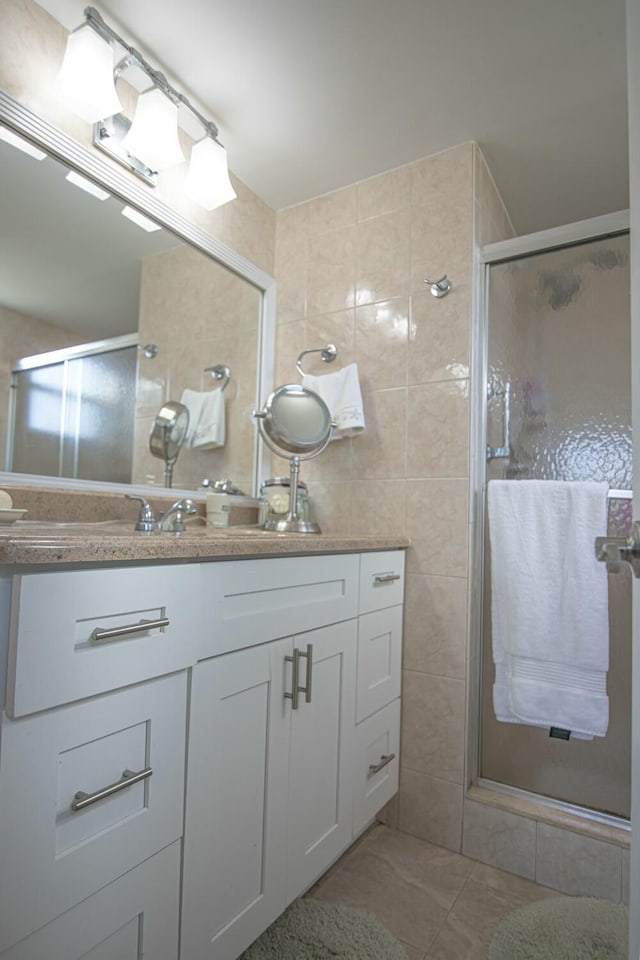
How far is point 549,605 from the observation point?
55.5 inches

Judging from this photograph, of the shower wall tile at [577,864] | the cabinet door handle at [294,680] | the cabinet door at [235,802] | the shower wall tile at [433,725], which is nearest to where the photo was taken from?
the cabinet door at [235,802]

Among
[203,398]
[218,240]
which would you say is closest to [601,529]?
[203,398]

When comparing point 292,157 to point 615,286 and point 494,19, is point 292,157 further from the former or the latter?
point 615,286

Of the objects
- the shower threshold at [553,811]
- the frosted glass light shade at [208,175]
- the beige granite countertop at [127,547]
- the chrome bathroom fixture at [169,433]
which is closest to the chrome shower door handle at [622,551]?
the beige granite countertop at [127,547]

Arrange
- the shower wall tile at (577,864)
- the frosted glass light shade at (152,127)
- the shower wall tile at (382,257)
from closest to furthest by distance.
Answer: the shower wall tile at (577,864)
the frosted glass light shade at (152,127)
the shower wall tile at (382,257)

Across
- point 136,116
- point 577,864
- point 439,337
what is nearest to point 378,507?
point 439,337

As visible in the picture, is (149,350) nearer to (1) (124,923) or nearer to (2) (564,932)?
(1) (124,923)

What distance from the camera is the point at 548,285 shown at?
1.55 m

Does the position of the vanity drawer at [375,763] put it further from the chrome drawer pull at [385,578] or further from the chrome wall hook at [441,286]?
the chrome wall hook at [441,286]

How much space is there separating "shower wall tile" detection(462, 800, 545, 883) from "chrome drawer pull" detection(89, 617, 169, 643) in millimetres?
1191

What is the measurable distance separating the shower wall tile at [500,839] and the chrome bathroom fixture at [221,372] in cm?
151

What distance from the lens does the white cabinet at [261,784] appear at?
84 centimetres

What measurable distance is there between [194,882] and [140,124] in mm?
1710

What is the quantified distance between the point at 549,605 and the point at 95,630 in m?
1.17
